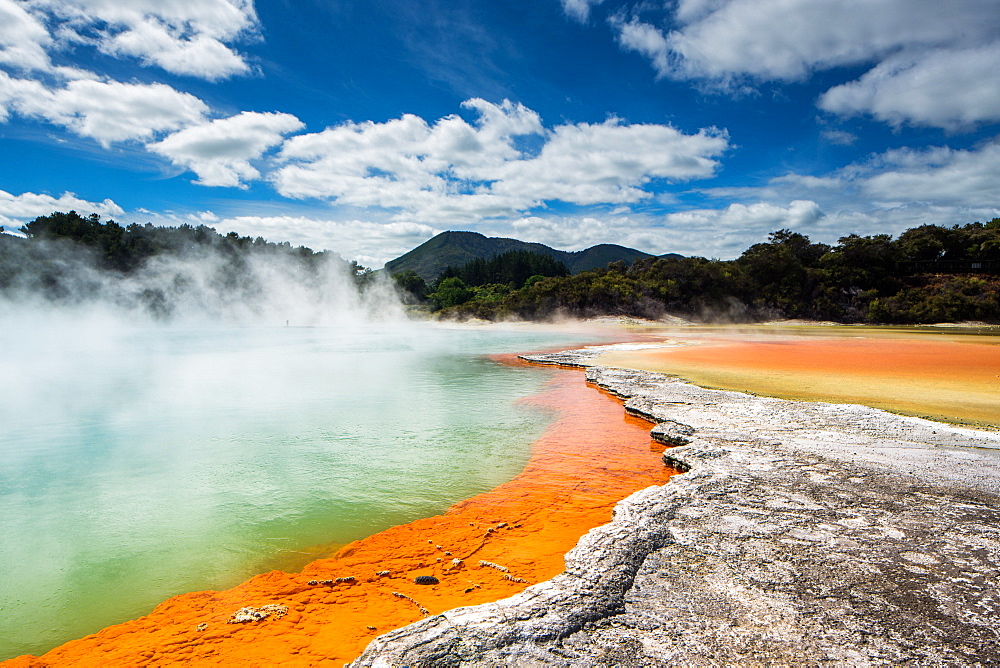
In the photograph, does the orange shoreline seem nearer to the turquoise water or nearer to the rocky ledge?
the turquoise water

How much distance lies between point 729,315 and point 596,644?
165ft

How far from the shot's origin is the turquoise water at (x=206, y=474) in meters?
4.17

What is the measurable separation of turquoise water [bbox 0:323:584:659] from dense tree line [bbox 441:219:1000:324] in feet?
125

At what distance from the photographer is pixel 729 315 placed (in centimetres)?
4794

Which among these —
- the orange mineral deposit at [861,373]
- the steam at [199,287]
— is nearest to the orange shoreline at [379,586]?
the orange mineral deposit at [861,373]

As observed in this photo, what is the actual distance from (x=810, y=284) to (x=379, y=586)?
53.5 m

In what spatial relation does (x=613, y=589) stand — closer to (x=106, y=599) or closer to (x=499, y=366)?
(x=106, y=599)

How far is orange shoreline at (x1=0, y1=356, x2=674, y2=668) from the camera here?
3.13 metres

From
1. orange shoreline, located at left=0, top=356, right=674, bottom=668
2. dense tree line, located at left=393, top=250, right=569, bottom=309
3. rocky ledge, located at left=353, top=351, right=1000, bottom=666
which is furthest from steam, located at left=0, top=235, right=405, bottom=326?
rocky ledge, located at left=353, top=351, right=1000, bottom=666

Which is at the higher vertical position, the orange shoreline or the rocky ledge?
the rocky ledge

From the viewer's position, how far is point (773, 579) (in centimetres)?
310

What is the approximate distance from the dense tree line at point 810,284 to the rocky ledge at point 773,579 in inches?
1764

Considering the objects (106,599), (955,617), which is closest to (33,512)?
(106,599)

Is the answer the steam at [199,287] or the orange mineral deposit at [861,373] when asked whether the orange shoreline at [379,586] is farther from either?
the steam at [199,287]
